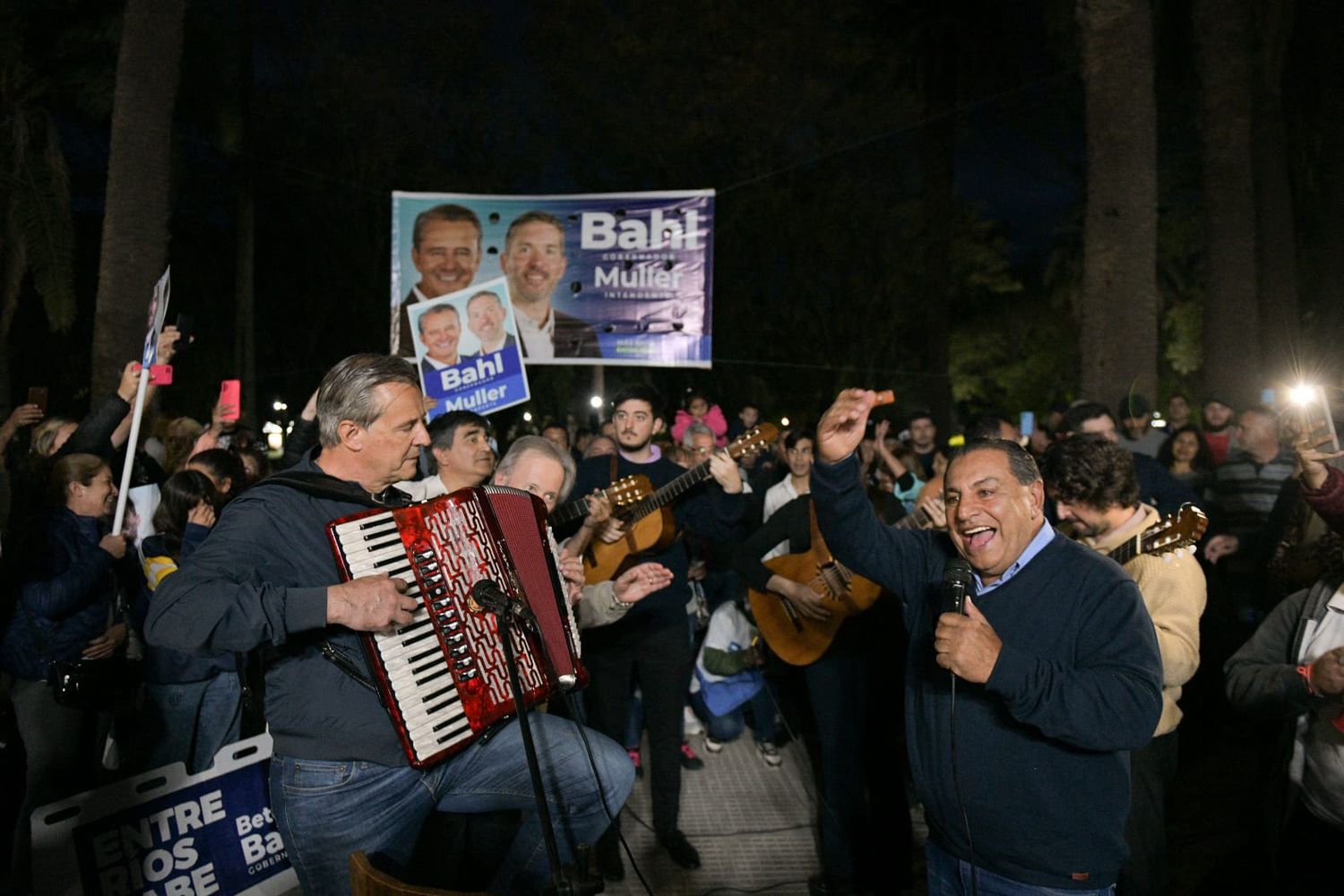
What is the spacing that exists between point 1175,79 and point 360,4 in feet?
62.9

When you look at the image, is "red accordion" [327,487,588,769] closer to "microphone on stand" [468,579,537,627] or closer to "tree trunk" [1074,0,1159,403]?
"microphone on stand" [468,579,537,627]

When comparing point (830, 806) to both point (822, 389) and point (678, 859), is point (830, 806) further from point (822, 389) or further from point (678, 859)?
point (822, 389)

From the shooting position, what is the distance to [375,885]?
2277 mm

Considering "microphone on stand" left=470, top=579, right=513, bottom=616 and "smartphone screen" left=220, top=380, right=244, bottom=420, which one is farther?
"smartphone screen" left=220, top=380, right=244, bottom=420

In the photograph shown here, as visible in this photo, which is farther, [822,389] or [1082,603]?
[822,389]

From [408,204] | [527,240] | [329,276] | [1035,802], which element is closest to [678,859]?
[1035,802]

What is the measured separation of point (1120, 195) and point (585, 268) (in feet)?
19.2

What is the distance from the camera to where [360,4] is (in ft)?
77.9

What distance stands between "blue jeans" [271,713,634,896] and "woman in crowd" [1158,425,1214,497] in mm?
7172

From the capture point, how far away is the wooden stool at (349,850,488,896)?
2.27 meters

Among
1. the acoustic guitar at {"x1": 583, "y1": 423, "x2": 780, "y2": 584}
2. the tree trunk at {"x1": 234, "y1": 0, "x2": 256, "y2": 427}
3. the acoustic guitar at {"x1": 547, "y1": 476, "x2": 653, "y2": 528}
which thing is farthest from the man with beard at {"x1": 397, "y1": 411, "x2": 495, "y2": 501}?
the tree trunk at {"x1": 234, "y1": 0, "x2": 256, "y2": 427}

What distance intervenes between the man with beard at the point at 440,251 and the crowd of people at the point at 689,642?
16.9 ft

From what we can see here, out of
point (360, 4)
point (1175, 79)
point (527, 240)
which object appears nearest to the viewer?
point (527, 240)

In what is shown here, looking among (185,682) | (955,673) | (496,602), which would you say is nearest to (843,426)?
(955,673)
